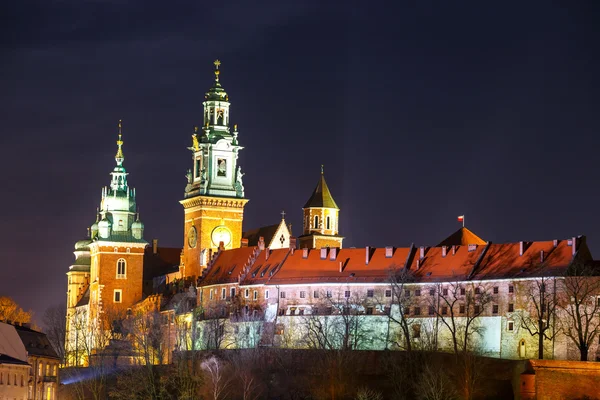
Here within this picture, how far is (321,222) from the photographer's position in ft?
547

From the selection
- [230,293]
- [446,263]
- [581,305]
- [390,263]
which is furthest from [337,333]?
[581,305]

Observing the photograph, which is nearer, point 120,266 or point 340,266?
point 340,266

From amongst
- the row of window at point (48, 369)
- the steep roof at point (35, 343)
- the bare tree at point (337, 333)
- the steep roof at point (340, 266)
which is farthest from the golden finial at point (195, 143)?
the row of window at point (48, 369)

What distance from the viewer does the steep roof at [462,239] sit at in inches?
5625

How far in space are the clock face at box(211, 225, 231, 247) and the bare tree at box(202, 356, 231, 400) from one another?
32025mm

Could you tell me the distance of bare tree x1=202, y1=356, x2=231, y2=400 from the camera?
117 metres

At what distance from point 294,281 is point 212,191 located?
2165cm

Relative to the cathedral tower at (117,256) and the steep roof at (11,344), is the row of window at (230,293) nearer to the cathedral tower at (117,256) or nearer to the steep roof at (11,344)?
the cathedral tower at (117,256)

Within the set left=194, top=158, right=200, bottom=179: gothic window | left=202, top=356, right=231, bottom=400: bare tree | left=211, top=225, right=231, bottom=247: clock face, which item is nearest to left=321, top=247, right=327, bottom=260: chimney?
left=211, top=225, right=231, bottom=247: clock face

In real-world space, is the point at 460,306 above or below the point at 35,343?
above

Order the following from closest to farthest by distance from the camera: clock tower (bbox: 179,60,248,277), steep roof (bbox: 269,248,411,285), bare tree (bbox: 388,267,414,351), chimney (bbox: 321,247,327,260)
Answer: bare tree (bbox: 388,267,414,351)
steep roof (bbox: 269,248,411,285)
chimney (bbox: 321,247,327,260)
clock tower (bbox: 179,60,248,277)

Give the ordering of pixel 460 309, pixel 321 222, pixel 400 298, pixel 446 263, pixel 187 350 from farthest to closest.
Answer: pixel 321 222, pixel 446 263, pixel 400 298, pixel 460 309, pixel 187 350

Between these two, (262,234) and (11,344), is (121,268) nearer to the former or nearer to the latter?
(262,234)

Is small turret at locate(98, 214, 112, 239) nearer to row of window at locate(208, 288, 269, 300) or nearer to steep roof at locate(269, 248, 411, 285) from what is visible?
row of window at locate(208, 288, 269, 300)
